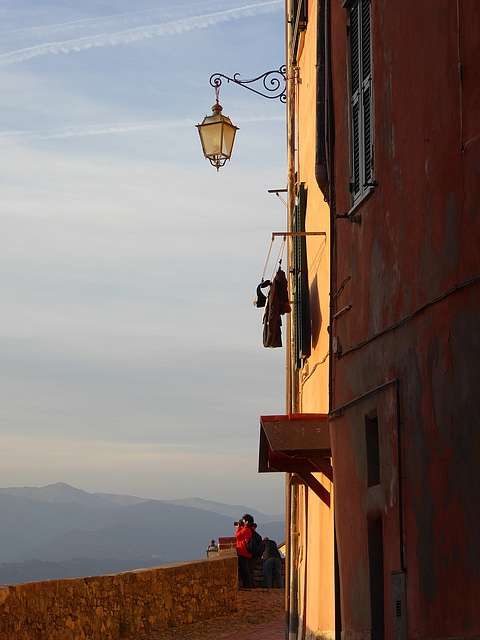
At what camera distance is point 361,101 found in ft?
26.3

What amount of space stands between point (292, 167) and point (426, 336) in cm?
763

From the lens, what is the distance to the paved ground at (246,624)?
14219 mm

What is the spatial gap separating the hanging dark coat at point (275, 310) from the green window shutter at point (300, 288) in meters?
0.20

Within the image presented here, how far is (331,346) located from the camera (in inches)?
350

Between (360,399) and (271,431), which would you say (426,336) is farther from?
(271,431)

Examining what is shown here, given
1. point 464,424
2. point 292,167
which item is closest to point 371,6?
point 464,424

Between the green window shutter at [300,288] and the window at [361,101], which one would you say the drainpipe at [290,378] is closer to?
the green window shutter at [300,288]

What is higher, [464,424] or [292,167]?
[292,167]

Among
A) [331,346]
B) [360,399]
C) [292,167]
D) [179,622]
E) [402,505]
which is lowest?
[179,622]

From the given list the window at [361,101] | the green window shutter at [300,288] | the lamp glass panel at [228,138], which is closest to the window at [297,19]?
the lamp glass panel at [228,138]

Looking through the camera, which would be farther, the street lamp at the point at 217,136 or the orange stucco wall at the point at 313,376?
the street lamp at the point at 217,136

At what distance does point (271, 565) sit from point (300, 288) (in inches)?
371

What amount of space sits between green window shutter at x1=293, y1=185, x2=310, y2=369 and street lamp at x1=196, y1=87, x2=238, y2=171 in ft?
3.63

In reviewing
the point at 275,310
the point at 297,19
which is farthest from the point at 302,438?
the point at 297,19
